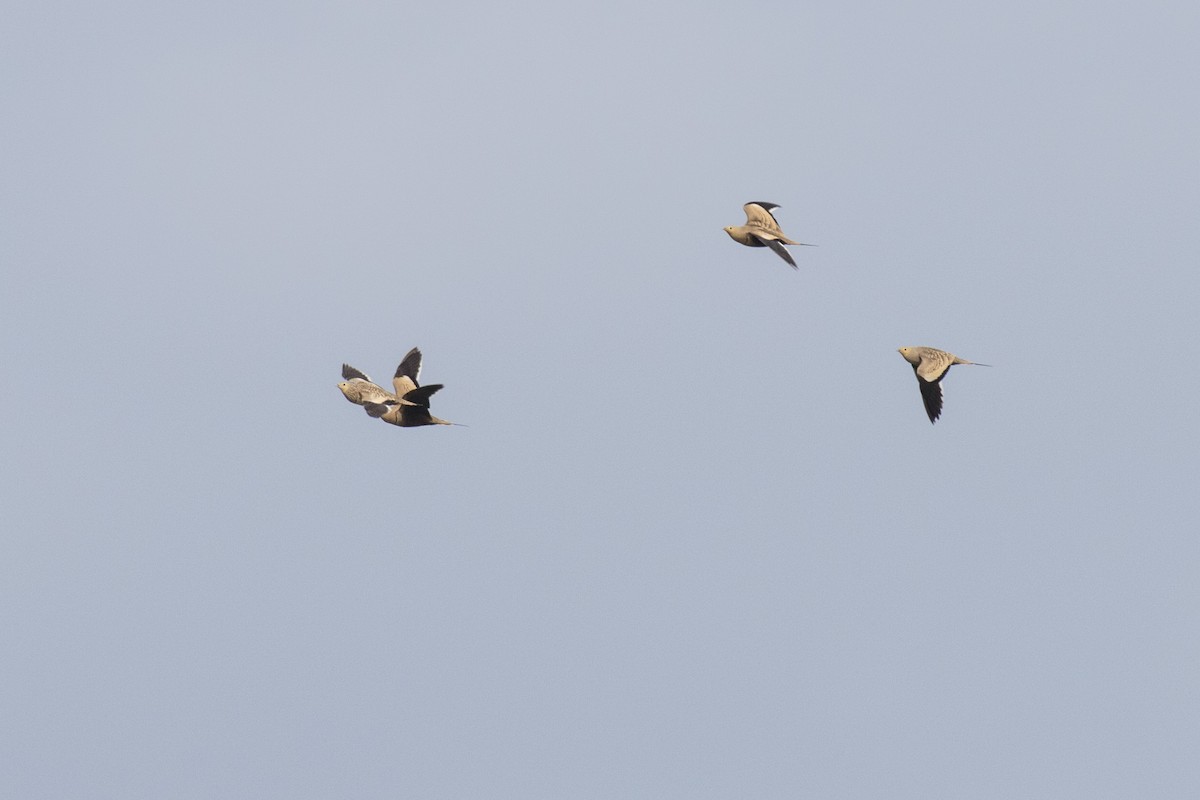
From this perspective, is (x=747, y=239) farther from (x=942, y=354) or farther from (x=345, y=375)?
(x=345, y=375)

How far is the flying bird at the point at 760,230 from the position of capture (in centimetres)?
6231

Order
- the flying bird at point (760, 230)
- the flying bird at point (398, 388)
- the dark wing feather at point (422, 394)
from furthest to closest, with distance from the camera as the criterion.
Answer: the flying bird at point (760, 230) < the flying bird at point (398, 388) < the dark wing feather at point (422, 394)

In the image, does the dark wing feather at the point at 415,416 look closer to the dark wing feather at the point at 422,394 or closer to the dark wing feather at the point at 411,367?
the dark wing feather at the point at 422,394

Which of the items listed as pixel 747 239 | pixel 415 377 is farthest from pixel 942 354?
pixel 415 377

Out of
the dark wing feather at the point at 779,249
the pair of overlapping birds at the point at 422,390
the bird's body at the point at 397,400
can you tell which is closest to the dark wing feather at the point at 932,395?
the pair of overlapping birds at the point at 422,390

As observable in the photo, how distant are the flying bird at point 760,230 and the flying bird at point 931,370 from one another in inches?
221

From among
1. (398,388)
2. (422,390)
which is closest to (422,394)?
(422,390)

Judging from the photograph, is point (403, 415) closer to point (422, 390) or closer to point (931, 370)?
point (422, 390)

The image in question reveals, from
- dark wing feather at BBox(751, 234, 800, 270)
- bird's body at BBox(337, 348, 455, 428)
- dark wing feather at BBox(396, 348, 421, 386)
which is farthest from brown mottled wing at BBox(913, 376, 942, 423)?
dark wing feather at BBox(396, 348, 421, 386)

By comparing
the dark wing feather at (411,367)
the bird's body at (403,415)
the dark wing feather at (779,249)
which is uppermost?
the dark wing feather at (779,249)

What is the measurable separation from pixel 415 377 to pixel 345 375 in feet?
11.1

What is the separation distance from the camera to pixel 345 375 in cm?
6469

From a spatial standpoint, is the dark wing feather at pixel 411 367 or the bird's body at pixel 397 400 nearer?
the bird's body at pixel 397 400

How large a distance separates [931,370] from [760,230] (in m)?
7.79
